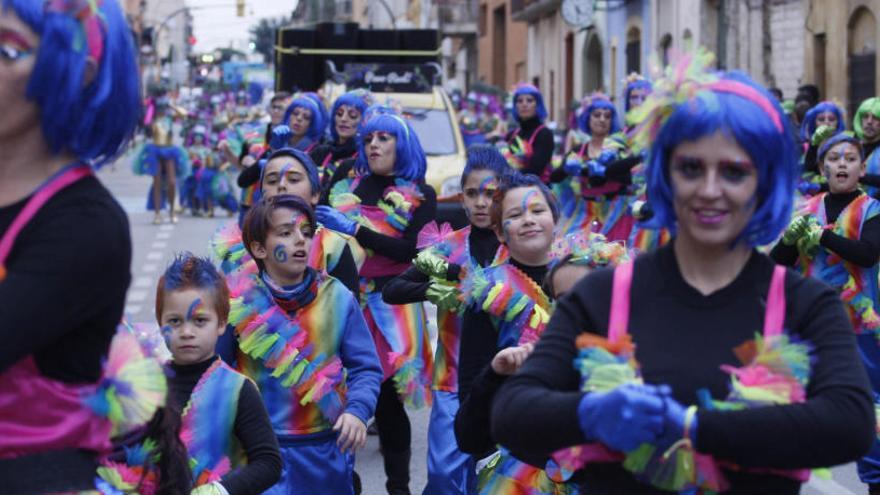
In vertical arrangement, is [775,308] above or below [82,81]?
below

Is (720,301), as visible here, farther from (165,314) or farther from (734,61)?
(734,61)

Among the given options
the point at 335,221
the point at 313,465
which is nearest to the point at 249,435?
the point at 313,465

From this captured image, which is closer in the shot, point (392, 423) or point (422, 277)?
point (422, 277)

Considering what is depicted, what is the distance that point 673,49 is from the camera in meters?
3.19

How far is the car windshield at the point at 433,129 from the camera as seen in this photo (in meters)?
17.6

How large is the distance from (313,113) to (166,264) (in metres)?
4.44

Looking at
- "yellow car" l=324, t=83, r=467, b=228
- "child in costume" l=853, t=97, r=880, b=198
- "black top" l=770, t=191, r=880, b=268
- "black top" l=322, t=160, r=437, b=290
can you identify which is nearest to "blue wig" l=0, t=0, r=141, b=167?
"black top" l=322, t=160, r=437, b=290

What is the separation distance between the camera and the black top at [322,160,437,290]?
8.28 meters

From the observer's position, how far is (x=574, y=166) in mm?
13602

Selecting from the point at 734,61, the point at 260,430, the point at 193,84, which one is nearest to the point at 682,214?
the point at 260,430

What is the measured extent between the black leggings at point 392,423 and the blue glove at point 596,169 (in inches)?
227

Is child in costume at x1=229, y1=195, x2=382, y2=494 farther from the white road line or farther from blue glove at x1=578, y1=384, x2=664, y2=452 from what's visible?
the white road line

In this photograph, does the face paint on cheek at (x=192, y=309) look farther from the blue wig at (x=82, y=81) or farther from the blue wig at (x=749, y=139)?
the blue wig at (x=749, y=139)

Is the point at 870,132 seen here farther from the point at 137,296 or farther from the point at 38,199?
the point at 38,199
